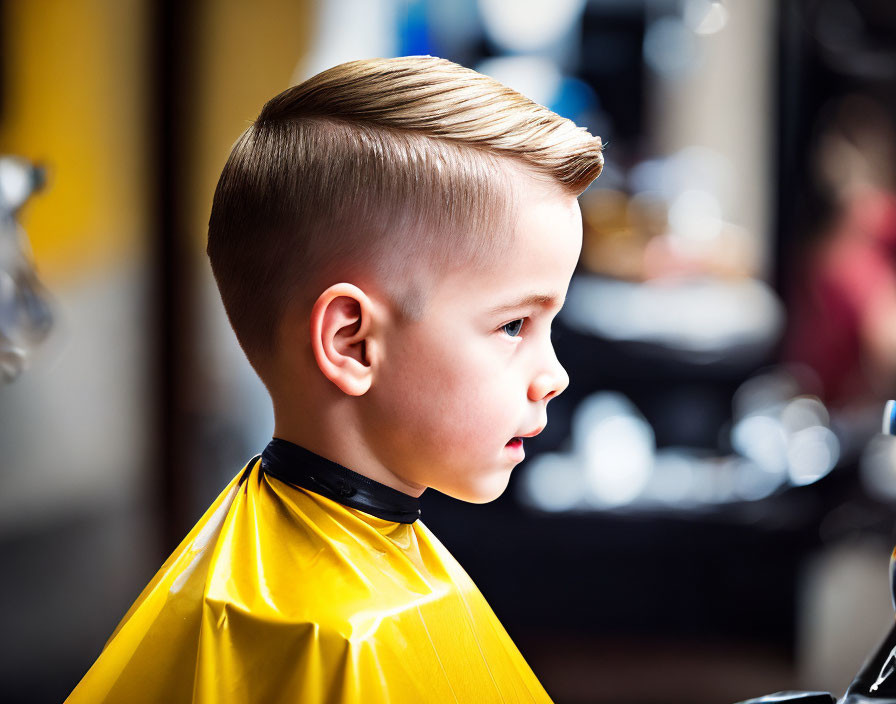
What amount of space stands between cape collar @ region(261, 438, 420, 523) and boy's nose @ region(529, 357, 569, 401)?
14 centimetres

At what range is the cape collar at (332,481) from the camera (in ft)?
2.23

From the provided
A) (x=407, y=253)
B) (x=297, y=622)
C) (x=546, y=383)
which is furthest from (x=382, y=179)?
(x=297, y=622)

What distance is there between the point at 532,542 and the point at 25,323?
75.3 inches

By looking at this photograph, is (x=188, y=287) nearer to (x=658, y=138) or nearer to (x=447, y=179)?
(x=658, y=138)

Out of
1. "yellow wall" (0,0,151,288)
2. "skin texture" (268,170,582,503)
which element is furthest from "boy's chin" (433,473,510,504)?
"yellow wall" (0,0,151,288)

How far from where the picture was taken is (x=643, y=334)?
285 cm

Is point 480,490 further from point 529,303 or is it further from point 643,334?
point 643,334

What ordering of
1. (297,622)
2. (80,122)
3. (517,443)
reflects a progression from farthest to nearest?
(80,122), (517,443), (297,622)

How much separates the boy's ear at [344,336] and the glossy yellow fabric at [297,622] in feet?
0.33

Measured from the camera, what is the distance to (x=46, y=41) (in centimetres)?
217

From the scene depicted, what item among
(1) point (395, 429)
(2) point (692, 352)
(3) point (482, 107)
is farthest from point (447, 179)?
(2) point (692, 352)

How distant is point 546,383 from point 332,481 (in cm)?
18

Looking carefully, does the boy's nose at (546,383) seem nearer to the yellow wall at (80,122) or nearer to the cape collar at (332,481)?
the cape collar at (332,481)

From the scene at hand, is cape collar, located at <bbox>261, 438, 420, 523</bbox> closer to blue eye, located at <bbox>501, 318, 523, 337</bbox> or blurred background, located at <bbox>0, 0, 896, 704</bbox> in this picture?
blue eye, located at <bbox>501, 318, 523, 337</bbox>
